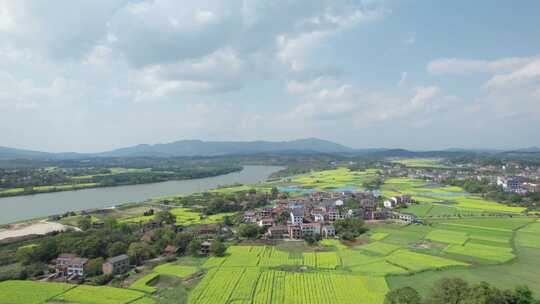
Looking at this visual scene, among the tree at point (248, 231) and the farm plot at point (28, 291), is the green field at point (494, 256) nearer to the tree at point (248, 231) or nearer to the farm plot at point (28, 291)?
the tree at point (248, 231)

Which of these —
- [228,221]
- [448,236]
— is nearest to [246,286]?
[228,221]

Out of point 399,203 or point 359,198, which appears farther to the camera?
point 359,198

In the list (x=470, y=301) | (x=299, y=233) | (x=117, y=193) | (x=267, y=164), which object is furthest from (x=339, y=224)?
(x=267, y=164)

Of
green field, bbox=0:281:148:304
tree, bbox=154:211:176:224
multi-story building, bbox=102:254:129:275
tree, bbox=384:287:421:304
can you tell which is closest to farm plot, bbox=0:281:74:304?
green field, bbox=0:281:148:304

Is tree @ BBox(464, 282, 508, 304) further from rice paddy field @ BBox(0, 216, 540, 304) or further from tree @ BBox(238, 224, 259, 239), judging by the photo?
tree @ BBox(238, 224, 259, 239)

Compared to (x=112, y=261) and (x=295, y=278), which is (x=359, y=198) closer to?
(x=295, y=278)

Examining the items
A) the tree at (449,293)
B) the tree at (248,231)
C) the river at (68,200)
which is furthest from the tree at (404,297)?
the river at (68,200)

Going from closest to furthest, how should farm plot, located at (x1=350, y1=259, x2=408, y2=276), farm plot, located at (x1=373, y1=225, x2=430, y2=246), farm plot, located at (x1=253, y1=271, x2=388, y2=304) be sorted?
farm plot, located at (x1=253, y1=271, x2=388, y2=304)
farm plot, located at (x1=350, y1=259, x2=408, y2=276)
farm plot, located at (x1=373, y1=225, x2=430, y2=246)
